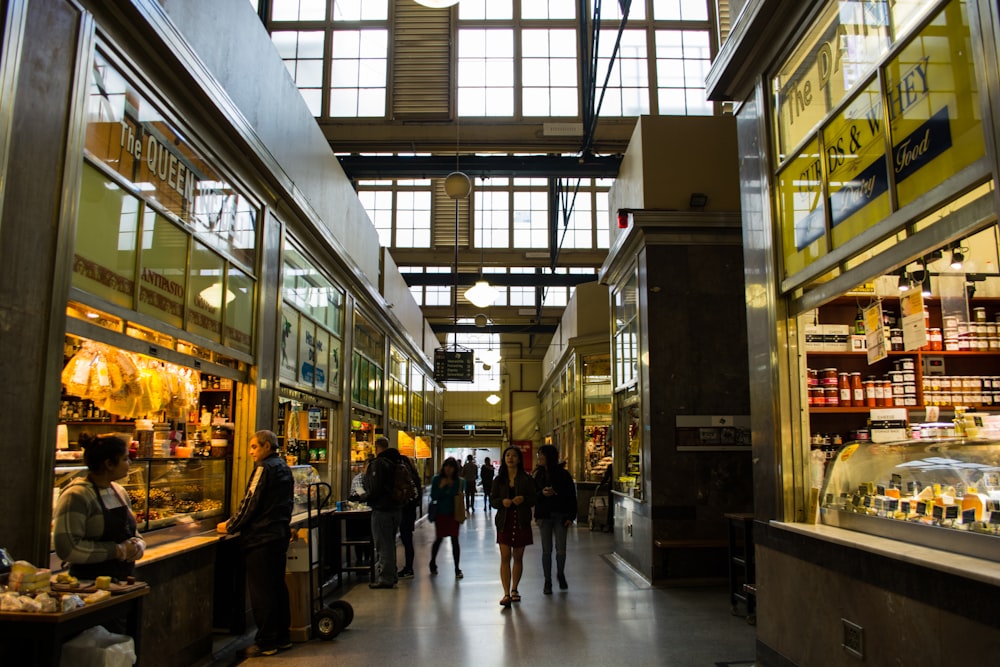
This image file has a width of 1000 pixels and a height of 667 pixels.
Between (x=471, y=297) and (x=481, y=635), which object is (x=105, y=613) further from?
(x=471, y=297)

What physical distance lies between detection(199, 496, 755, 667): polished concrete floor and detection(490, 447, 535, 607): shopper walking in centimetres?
26

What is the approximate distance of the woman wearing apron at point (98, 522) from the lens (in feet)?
11.3

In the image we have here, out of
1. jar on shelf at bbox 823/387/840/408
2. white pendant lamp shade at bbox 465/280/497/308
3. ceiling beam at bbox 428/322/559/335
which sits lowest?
jar on shelf at bbox 823/387/840/408

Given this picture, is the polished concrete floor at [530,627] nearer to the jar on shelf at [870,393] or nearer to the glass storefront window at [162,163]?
the jar on shelf at [870,393]

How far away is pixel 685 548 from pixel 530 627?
2.70 m

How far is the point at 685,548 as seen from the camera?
8.13 m

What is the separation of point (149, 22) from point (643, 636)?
17.9 ft

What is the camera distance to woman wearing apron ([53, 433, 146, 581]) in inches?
136

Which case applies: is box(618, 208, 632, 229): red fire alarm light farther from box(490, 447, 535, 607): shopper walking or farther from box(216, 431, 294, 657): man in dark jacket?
box(216, 431, 294, 657): man in dark jacket

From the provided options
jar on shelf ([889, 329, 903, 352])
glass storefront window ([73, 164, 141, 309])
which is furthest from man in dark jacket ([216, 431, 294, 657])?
jar on shelf ([889, 329, 903, 352])

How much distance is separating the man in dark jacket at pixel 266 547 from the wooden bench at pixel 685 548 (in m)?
4.27

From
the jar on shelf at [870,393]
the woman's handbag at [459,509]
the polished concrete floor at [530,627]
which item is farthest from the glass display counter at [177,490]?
the jar on shelf at [870,393]

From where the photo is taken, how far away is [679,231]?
28.1ft

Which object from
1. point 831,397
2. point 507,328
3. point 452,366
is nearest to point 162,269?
point 831,397
